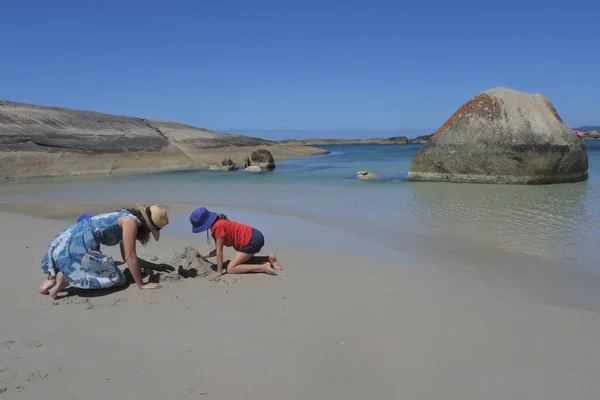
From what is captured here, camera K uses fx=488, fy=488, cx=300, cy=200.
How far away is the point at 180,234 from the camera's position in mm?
8031

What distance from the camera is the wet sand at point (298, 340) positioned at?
9.68 ft

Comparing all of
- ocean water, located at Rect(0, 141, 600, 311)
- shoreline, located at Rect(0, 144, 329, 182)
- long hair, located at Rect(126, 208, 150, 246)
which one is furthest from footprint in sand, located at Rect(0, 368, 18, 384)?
shoreline, located at Rect(0, 144, 329, 182)

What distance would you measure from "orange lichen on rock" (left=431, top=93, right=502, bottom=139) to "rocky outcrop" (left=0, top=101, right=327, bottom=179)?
16.0 meters

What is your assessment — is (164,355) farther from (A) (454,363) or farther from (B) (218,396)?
(A) (454,363)

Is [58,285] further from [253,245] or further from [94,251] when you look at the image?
[253,245]

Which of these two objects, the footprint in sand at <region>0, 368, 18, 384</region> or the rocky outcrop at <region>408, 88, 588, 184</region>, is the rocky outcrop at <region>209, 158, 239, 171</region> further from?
the footprint in sand at <region>0, 368, 18, 384</region>

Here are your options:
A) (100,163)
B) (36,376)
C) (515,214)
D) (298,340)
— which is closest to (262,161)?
(100,163)

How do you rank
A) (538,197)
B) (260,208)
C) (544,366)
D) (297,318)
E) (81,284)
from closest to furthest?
(544,366)
(297,318)
(81,284)
(260,208)
(538,197)

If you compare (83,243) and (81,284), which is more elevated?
(83,243)

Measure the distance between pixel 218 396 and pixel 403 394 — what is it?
3.58 feet

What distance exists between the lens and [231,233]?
18.1 feet

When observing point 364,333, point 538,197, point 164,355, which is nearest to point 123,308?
point 164,355

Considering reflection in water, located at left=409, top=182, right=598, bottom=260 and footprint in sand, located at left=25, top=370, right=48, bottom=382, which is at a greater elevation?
footprint in sand, located at left=25, top=370, right=48, bottom=382

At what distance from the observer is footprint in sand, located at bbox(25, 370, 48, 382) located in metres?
2.93
